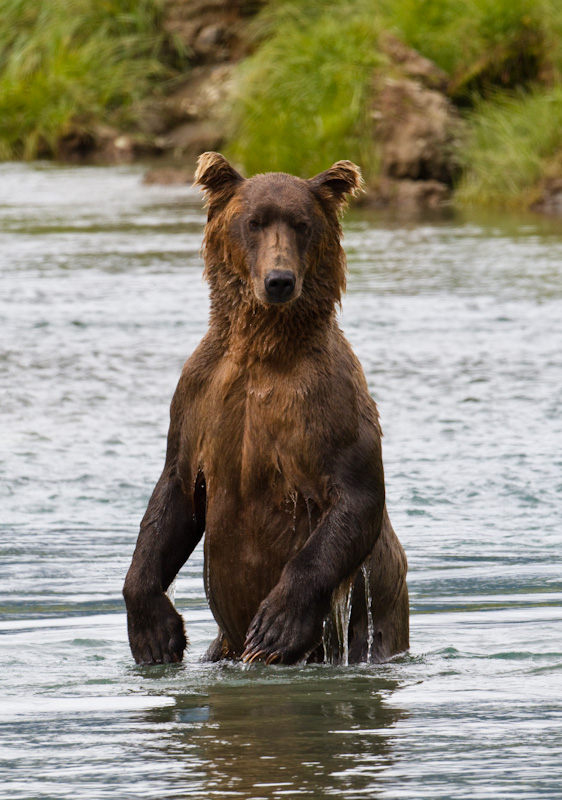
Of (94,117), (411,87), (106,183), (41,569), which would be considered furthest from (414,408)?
(94,117)

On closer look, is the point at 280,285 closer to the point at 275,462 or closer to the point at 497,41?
the point at 275,462

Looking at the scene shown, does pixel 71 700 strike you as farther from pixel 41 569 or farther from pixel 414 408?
pixel 414 408

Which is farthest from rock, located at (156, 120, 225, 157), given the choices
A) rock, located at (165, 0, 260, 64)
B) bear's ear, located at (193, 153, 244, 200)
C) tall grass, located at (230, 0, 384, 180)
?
bear's ear, located at (193, 153, 244, 200)

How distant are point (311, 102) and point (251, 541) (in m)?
16.4

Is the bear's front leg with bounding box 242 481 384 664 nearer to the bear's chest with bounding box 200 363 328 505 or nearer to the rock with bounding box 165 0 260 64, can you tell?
the bear's chest with bounding box 200 363 328 505

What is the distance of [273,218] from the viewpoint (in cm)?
466

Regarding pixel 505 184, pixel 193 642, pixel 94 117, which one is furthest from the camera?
pixel 94 117

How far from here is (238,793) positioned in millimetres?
3311

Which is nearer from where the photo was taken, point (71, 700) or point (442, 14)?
point (71, 700)

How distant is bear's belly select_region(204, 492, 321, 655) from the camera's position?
4660 millimetres

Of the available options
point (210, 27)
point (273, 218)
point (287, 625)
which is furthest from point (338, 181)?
point (210, 27)

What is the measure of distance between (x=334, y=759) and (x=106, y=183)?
19526mm

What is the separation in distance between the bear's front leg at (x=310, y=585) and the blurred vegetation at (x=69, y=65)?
23.5m

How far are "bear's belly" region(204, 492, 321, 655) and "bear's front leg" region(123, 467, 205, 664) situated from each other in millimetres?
100
